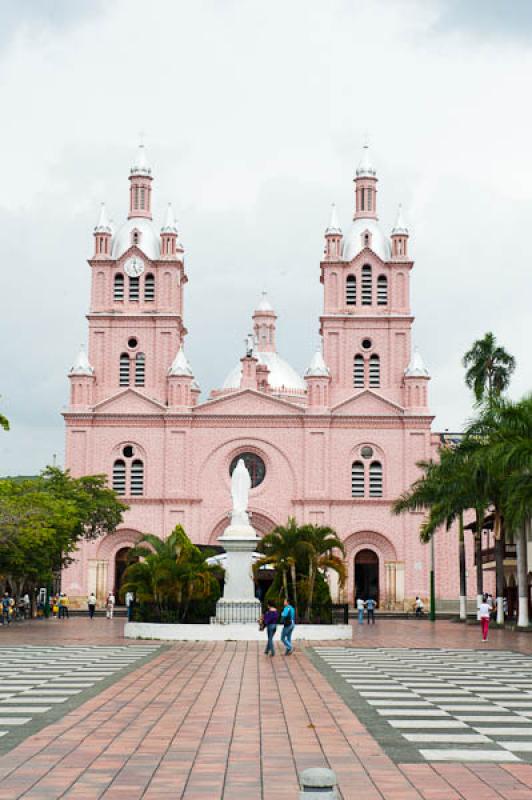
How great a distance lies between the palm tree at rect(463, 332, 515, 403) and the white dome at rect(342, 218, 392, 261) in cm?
1733

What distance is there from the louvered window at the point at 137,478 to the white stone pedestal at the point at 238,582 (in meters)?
32.1

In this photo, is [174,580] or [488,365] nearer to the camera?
[174,580]

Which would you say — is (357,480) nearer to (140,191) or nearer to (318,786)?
(140,191)

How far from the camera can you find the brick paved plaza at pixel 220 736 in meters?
8.75

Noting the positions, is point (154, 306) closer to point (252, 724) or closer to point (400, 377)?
point (400, 377)

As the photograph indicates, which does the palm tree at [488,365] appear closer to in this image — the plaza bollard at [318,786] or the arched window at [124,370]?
the arched window at [124,370]

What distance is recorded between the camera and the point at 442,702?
14664 mm

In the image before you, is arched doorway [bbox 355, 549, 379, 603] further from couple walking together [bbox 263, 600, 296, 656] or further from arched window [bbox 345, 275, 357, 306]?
couple walking together [bbox 263, 600, 296, 656]

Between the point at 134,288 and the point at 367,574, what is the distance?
20750mm

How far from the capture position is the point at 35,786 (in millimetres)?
8688

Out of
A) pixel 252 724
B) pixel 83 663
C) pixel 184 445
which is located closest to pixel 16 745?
pixel 252 724

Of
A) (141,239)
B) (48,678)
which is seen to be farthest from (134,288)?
(48,678)

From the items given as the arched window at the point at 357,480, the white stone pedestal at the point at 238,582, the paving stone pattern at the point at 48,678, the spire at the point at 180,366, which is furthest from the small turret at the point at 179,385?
the paving stone pattern at the point at 48,678

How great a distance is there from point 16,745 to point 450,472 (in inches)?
1438
